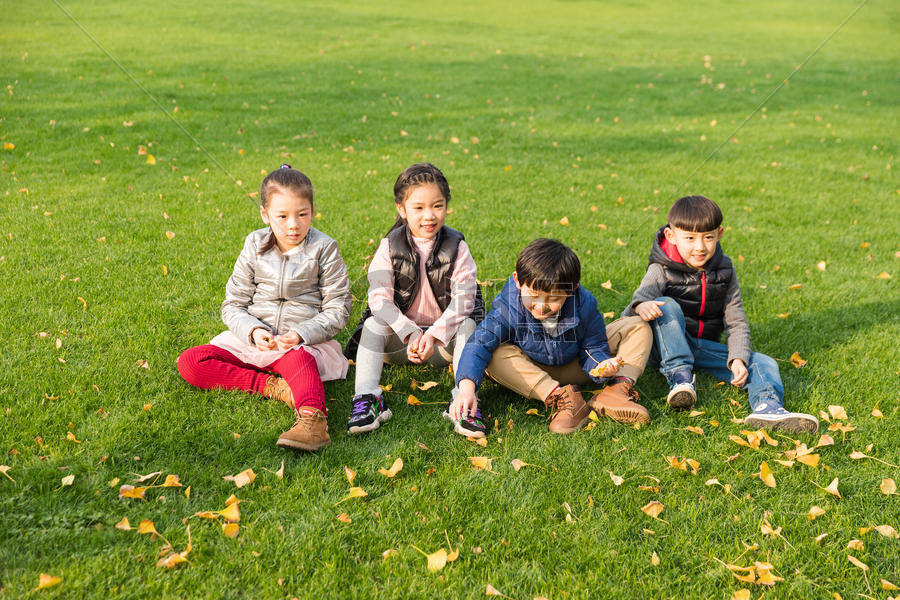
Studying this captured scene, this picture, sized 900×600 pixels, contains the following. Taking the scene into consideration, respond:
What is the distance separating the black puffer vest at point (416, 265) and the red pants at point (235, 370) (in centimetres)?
53

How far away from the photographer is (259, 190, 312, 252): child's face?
141 inches

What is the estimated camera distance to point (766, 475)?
316 cm

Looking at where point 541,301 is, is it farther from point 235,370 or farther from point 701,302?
point 235,370

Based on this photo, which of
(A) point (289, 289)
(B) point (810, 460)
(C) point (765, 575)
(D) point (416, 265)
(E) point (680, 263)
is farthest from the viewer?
(E) point (680, 263)

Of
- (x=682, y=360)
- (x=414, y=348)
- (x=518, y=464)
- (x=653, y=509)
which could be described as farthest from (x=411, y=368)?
(x=653, y=509)

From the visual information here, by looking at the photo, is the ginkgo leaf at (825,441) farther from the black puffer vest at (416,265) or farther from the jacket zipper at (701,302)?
the black puffer vest at (416,265)

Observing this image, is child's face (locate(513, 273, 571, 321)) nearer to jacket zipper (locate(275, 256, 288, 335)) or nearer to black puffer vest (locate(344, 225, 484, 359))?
black puffer vest (locate(344, 225, 484, 359))

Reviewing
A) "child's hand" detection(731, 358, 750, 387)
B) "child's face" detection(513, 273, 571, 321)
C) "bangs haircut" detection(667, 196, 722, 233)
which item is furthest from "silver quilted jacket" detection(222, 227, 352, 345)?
"child's hand" detection(731, 358, 750, 387)

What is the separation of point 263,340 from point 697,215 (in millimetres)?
2462

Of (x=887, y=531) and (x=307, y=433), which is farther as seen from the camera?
(x=307, y=433)

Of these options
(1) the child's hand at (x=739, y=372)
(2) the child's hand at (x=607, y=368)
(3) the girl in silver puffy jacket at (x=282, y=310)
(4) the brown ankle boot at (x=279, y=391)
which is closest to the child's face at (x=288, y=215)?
(3) the girl in silver puffy jacket at (x=282, y=310)

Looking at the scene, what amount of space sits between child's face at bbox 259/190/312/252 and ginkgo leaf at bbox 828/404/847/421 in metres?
2.99

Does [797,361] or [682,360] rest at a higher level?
[682,360]

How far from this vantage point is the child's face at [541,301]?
3.47 m
